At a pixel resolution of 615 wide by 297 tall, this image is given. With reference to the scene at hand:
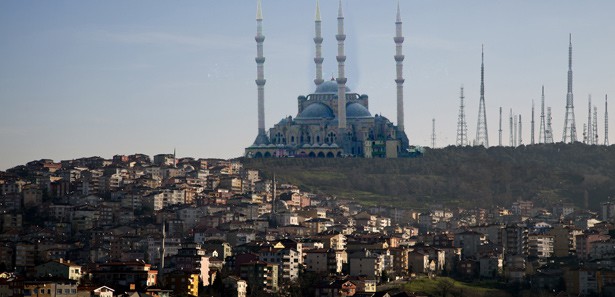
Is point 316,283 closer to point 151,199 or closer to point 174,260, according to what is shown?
point 174,260

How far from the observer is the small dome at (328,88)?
14315 cm

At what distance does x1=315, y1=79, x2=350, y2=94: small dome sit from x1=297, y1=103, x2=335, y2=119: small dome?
6.89ft

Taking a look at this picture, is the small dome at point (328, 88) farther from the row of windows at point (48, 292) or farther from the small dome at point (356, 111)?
the row of windows at point (48, 292)

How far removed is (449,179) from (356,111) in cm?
1048

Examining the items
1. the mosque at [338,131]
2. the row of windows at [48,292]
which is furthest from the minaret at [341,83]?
the row of windows at [48,292]

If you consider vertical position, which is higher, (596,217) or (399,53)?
(399,53)

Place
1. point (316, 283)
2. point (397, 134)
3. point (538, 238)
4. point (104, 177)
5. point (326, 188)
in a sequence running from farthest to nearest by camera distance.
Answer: point (397, 134), point (326, 188), point (104, 177), point (538, 238), point (316, 283)

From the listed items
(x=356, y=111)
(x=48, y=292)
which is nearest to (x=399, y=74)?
(x=356, y=111)

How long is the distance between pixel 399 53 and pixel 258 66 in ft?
32.7

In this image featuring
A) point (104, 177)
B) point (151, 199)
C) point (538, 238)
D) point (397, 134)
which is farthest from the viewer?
point (397, 134)

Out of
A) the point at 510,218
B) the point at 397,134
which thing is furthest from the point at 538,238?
the point at 397,134

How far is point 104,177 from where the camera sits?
116438 millimetres

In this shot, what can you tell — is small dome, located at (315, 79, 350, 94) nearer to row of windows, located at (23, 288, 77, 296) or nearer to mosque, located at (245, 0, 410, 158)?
mosque, located at (245, 0, 410, 158)

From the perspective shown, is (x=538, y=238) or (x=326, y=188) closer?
(x=538, y=238)
